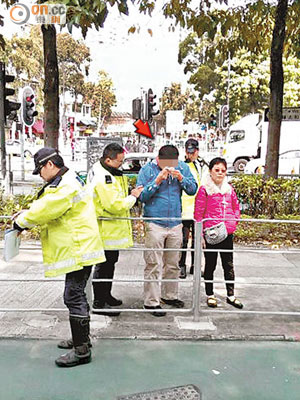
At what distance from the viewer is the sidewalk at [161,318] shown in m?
3.81

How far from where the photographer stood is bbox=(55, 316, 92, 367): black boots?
3.27 metres

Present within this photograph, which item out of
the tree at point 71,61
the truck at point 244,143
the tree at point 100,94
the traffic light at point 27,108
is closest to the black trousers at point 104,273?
the traffic light at point 27,108

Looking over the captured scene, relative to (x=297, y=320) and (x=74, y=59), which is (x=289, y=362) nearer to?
(x=297, y=320)

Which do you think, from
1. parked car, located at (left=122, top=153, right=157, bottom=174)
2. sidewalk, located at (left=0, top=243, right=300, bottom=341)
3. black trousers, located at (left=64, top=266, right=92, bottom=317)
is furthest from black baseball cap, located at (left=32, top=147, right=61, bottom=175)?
parked car, located at (left=122, top=153, right=157, bottom=174)

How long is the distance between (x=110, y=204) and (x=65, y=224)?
73 cm

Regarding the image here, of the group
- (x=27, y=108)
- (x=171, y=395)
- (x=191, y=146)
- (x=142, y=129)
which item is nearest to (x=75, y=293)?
(x=171, y=395)

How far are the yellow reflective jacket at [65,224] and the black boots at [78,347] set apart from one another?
0.42 meters

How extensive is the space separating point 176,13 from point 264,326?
19.7 feet

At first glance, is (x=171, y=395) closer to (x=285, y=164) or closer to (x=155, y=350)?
(x=155, y=350)

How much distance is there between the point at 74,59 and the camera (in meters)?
43.1

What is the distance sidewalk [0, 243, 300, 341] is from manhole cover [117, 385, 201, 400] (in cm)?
76

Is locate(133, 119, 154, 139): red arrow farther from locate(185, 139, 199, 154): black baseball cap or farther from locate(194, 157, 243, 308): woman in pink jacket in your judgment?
locate(194, 157, 243, 308): woman in pink jacket

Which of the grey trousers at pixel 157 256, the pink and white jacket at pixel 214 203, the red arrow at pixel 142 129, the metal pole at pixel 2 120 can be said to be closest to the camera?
the grey trousers at pixel 157 256

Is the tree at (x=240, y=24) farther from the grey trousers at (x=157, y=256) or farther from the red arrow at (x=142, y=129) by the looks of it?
the grey trousers at (x=157, y=256)
